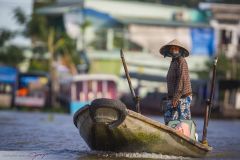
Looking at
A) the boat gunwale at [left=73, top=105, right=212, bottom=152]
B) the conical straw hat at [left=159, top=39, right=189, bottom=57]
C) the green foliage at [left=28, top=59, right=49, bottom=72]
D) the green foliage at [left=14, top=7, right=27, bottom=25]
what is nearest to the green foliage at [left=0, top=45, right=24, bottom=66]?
the green foliage at [left=28, top=59, right=49, bottom=72]

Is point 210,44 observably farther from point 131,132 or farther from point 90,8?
point 131,132

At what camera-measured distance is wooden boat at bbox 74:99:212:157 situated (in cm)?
880

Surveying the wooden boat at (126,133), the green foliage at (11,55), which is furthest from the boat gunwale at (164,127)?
the green foliage at (11,55)

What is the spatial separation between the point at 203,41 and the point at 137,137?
26.7 m

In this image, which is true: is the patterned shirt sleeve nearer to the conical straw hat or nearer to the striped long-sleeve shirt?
the striped long-sleeve shirt

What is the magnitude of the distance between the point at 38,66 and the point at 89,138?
86.8ft

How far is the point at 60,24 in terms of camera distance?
3722cm

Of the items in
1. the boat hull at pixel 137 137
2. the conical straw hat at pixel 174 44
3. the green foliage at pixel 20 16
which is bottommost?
the boat hull at pixel 137 137

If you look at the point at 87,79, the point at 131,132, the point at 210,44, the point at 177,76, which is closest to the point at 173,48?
the point at 177,76

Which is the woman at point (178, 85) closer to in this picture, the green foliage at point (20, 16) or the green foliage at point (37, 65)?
the green foliage at point (20, 16)

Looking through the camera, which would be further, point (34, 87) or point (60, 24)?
point (60, 24)

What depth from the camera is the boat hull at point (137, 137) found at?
8.92 meters

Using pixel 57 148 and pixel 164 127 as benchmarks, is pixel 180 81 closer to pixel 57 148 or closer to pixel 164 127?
pixel 164 127

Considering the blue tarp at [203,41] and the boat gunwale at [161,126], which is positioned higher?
the blue tarp at [203,41]
